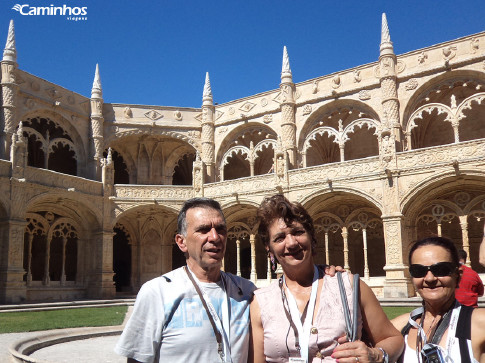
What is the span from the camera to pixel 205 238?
2637mm

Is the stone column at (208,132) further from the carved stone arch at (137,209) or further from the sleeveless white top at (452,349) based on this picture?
the sleeveless white top at (452,349)

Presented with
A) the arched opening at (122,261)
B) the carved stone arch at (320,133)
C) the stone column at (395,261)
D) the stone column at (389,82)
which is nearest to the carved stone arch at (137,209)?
the arched opening at (122,261)

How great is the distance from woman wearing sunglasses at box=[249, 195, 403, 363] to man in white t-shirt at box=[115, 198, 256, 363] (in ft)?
0.44

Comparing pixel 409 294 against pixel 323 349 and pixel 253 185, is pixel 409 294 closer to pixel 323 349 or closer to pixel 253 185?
pixel 253 185

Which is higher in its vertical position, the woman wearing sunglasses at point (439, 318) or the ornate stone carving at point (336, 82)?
the ornate stone carving at point (336, 82)

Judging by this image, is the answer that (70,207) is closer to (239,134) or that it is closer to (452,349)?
(239,134)

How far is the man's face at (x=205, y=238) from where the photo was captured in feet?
8.56

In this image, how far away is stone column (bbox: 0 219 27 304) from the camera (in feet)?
59.2

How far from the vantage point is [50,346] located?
8508 millimetres

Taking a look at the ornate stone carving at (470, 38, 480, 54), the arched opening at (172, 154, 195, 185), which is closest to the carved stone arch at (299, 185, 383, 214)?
the ornate stone carving at (470, 38, 480, 54)

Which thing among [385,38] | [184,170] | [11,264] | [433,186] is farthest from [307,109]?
[11,264]

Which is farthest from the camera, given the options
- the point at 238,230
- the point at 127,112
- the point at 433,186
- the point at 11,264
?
the point at 127,112

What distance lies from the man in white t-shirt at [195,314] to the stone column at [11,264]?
58.0ft

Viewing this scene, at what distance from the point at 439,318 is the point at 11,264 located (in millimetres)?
18506
